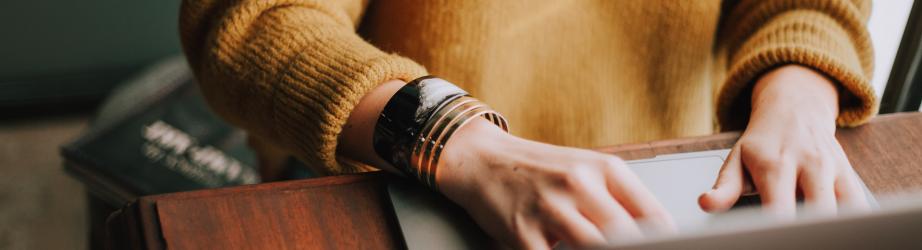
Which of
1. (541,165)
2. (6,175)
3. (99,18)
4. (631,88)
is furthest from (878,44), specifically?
(6,175)

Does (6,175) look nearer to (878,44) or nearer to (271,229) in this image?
(271,229)

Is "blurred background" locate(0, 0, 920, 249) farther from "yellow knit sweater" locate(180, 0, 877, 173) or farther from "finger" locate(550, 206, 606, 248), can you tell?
"finger" locate(550, 206, 606, 248)

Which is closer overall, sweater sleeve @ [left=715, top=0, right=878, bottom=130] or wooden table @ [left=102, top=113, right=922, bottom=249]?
wooden table @ [left=102, top=113, right=922, bottom=249]

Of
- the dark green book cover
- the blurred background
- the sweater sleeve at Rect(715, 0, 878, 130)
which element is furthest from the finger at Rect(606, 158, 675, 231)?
the blurred background

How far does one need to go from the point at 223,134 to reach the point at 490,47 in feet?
3.00

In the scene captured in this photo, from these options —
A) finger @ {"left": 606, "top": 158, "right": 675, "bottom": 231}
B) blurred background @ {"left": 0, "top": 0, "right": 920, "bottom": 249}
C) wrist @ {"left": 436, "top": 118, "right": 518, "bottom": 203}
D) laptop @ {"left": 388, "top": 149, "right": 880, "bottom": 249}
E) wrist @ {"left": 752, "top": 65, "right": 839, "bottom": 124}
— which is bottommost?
blurred background @ {"left": 0, "top": 0, "right": 920, "bottom": 249}

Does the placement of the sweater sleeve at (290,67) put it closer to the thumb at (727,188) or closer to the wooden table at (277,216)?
the wooden table at (277,216)

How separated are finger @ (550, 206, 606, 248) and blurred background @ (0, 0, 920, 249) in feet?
4.36

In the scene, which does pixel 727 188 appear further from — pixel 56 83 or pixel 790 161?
pixel 56 83

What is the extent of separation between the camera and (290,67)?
21.8 inches

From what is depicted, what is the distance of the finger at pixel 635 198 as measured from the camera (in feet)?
1.45

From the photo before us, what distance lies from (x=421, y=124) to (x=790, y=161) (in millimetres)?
250

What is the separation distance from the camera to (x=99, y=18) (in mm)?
1720

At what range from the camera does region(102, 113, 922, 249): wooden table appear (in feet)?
1.43
